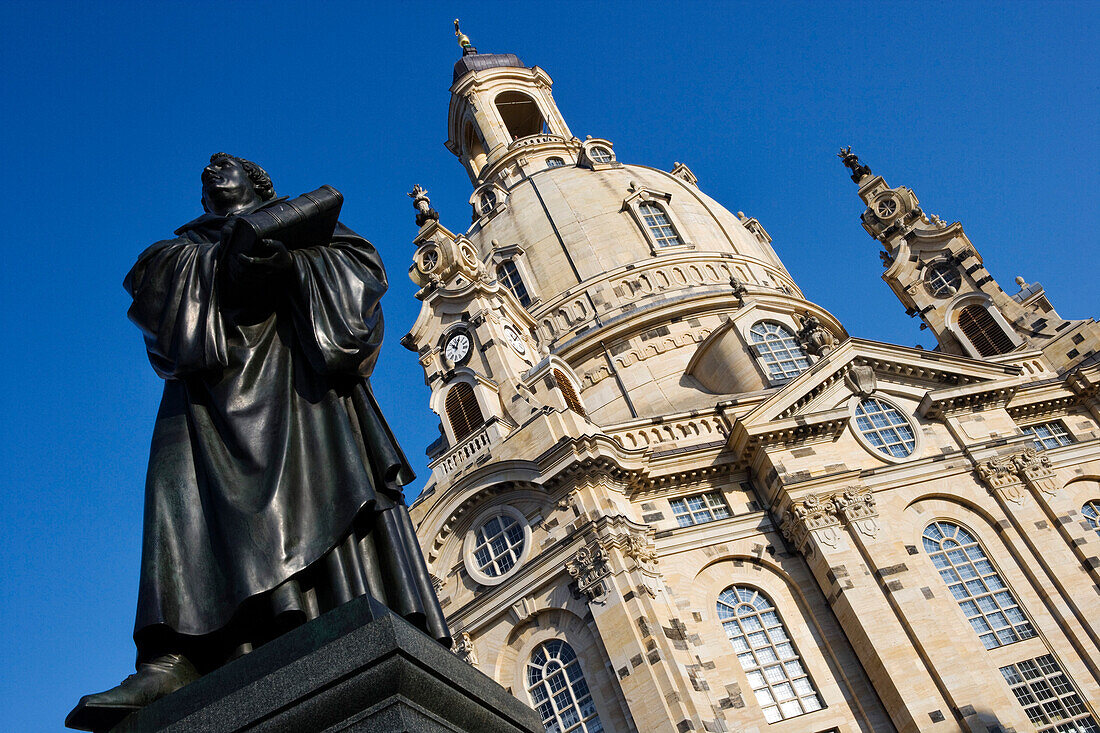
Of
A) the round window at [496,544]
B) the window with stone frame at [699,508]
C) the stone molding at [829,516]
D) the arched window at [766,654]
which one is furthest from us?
the window with stone frame at [699,508]

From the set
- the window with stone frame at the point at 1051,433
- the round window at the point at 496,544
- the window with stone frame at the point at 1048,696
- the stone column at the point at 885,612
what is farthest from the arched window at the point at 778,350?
the window with stone frame at the point at 1048,696

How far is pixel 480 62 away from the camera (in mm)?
68250

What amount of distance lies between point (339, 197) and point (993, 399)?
3128cm

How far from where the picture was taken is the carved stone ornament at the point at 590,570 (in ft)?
85.5

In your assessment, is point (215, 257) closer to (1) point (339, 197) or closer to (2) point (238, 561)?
(1) point (339, 197)

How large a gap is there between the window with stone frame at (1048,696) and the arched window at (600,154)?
3491 cm

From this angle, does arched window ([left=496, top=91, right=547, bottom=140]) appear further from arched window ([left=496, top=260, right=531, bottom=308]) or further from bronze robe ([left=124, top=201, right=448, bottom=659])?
bronze robe ([left=124, top=201, right=448, bottom=659])

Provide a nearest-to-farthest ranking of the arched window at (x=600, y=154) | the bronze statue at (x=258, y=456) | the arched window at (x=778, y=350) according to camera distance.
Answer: the bronze statue at (x=258, y=456), the arched window at (x=778, y=350), the arched window at (x=600, y=154)

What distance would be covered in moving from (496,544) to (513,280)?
69.0ft

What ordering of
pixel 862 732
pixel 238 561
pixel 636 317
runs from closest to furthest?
pixel 238 561 < pixel 862 732 < pixel 636 317

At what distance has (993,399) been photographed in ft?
107

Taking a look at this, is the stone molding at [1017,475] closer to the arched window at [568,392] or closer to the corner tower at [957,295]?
the corner tower at [957,295]

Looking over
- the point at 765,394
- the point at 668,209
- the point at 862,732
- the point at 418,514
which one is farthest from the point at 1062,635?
the point at 668,209

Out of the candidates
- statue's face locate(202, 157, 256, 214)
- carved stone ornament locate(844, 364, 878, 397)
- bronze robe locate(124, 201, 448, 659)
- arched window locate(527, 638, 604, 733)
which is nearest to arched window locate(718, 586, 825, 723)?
arched window locate(527, 638, 604, 733)
